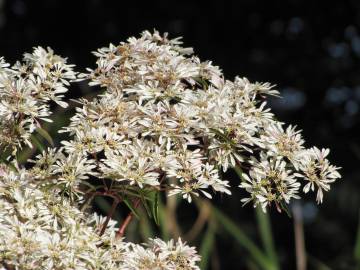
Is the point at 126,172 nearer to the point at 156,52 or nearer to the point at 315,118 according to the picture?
the point at 156,52

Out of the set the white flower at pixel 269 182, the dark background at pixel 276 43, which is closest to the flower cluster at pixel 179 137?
the white flower at pixel 269 182

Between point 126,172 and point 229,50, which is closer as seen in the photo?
point 126,172

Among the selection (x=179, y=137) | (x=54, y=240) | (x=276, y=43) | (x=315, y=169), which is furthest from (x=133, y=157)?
(x=276, y=43)

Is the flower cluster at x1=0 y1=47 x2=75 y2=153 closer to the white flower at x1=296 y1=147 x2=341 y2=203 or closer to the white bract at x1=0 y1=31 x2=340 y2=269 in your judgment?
the white bract at x1=0 y1=31 x2=340 y2=269

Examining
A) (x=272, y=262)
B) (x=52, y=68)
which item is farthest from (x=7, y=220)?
(x=272, y=262)

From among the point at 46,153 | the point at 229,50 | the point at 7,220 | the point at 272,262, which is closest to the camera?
the point at 7,220

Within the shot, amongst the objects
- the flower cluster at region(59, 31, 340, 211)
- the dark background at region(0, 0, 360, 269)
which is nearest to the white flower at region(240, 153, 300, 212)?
the flower cluster at region(59, 31, 340, 211)
